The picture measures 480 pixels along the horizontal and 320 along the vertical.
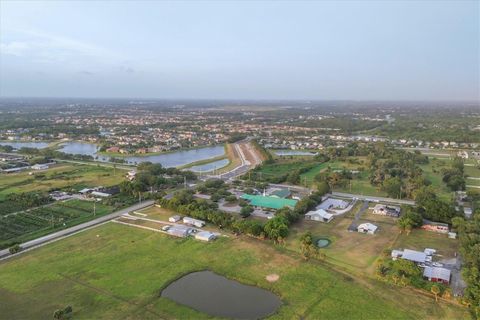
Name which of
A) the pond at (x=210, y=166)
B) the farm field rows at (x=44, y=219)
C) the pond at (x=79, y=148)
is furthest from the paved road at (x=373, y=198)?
the pond at (x=79, y=148)

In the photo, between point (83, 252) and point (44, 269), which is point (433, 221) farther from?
point (44, 269)

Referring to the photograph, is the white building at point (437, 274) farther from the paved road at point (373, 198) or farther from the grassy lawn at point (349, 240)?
the paved road at point (373, 198)

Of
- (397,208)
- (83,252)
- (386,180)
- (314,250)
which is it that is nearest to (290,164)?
(386,180)

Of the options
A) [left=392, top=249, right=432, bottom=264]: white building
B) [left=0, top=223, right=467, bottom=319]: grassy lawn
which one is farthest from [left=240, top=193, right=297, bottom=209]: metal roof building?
[left=392, top=249, right=432, bottom=264]: white building

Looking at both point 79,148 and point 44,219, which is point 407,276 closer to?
point 44,219

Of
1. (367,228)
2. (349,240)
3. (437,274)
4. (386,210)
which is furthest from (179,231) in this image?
(386,210)

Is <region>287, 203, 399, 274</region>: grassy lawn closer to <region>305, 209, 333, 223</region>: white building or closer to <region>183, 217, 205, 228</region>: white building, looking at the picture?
<region>305, 209, 333, 223</region>: white building

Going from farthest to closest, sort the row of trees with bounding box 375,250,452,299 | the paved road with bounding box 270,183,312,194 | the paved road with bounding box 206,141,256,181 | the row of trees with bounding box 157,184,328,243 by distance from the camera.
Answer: the paved road with bounding box 206,141,256,181
the paved road with bounding box 270,183,312,194
the row of trees with bounding box 157,184,328,243
the row of trees with bounding box 375,250,452,299
